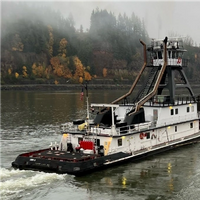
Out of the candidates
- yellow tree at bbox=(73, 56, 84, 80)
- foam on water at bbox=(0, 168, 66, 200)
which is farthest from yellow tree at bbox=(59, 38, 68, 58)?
foam on water at bbox=(0, 168, 66, 200)

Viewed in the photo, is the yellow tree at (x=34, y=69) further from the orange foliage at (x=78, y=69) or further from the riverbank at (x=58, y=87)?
the orange foliage at (x=78, y=69)

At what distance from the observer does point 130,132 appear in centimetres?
2786

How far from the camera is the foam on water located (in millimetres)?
21047

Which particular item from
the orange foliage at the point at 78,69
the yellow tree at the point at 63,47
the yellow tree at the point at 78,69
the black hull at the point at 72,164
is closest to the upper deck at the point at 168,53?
the black hull at the point at 72,164

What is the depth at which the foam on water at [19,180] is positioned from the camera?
21.0 meters

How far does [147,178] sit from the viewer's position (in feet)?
80.9

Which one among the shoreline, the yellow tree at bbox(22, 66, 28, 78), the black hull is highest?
the yellow tree at bbox(22, 66, 28, 78)

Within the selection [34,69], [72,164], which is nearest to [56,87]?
[34,69]

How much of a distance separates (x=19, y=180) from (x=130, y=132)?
927cm

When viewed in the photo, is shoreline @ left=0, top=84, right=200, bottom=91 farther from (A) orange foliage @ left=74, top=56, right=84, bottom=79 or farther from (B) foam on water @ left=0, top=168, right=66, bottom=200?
(B) foam on water @ left=0, top=168, right=66, bottom=200

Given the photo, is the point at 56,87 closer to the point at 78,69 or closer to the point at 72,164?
the point at 78,69

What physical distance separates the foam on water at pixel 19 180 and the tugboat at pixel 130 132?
78 centimetres

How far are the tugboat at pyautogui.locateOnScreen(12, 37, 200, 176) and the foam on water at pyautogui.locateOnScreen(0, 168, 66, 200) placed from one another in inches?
30.8

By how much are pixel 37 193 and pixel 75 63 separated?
172 meters
